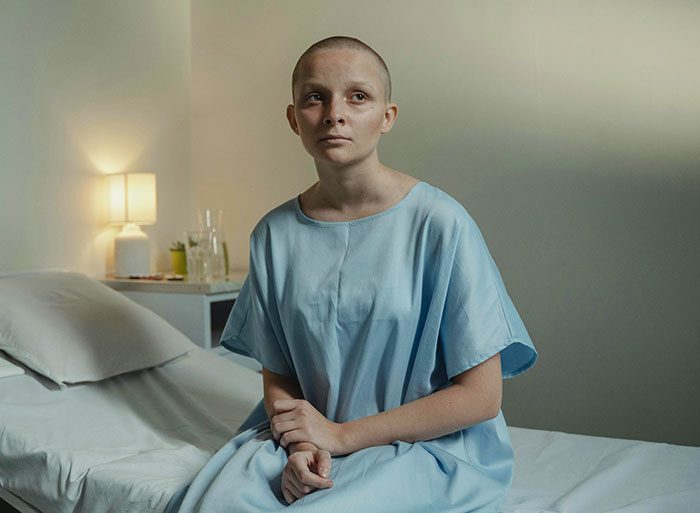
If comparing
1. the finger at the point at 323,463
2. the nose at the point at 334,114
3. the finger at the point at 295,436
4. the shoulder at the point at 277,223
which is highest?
the nose at the point at 334,114

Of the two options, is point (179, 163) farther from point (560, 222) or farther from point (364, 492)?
point (364, 492)

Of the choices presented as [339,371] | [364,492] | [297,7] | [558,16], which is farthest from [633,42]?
[364,492]

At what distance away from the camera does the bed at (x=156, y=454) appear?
47.1 inches

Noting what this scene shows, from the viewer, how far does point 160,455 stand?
1346mm

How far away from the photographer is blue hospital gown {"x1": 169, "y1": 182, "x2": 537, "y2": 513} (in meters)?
1.07

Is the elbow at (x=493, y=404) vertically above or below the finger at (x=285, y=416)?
above

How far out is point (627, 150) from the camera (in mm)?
2275

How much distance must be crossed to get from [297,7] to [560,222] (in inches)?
56.4

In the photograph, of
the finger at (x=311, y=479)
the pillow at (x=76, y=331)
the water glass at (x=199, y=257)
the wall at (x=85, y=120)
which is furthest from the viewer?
the water glass at (x=199, y=257)

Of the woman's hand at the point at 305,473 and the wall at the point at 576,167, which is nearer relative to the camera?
the woman's hand at the point at 305,473

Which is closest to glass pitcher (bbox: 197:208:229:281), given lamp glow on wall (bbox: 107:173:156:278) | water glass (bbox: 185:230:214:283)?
water glass (bbox: 185:230:214:283)

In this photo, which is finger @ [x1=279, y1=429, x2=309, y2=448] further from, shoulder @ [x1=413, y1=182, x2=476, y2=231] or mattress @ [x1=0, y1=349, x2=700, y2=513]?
shoulder @ [x1=413, y1=182, x2=476, y2=231]

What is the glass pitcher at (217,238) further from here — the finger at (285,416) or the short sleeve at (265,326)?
the finger at (285,416)

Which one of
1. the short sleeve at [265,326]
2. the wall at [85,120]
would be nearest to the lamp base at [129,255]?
the wall at [85,120]
